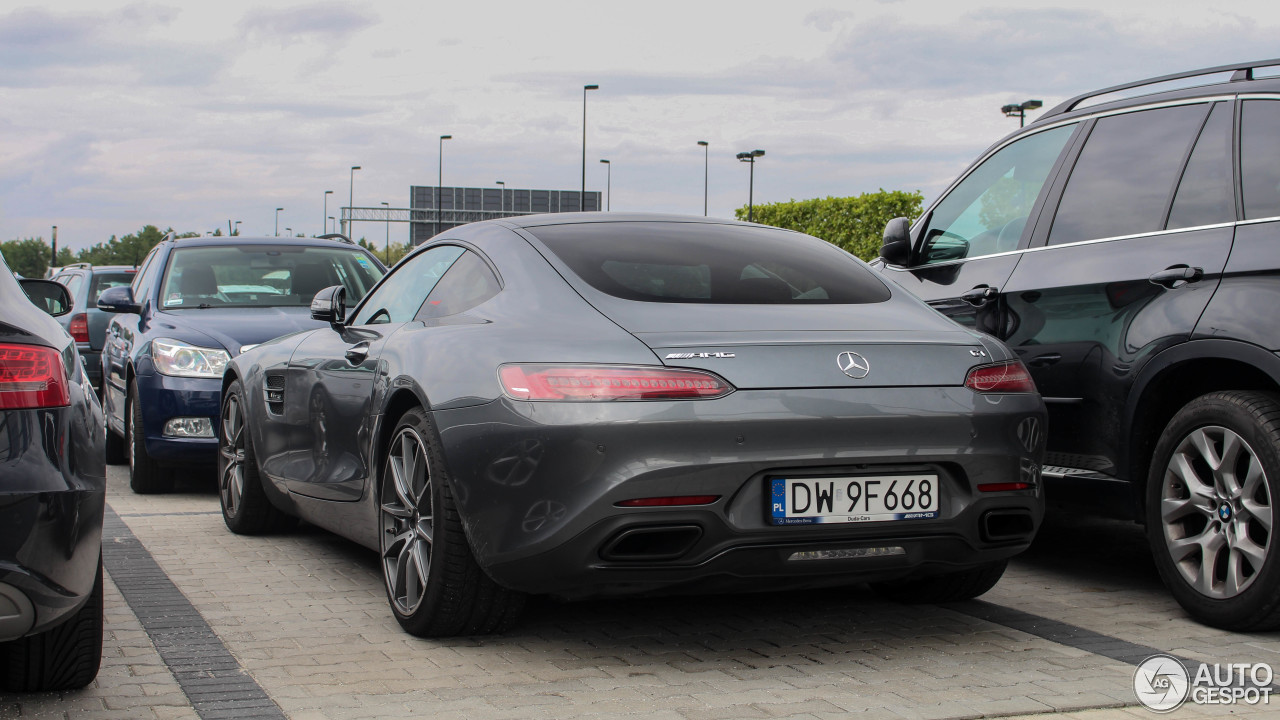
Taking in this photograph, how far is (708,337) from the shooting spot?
4.12 meters

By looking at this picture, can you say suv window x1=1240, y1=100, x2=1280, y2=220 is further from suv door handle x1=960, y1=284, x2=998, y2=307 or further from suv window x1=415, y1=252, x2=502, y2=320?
suv window x1=415, y1=252, x2=502, y2=320

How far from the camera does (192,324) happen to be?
29.2 ft

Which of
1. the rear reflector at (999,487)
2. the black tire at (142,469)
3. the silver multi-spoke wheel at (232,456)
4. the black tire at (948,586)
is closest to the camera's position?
the rear reflector at (999,487)

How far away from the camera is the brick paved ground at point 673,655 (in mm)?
3852

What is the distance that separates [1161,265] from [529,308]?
2299 mm

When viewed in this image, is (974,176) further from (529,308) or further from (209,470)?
(209,470)

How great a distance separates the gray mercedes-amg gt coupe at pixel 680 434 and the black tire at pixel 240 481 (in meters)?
2.07

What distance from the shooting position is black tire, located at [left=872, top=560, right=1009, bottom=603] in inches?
198

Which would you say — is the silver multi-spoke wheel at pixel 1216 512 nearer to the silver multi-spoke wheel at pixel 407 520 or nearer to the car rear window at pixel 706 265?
the car rear window at pixel 706 265

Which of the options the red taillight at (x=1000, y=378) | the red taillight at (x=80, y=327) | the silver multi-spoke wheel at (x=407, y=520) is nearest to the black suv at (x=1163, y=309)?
the red taillight at (x=1000, y=378)

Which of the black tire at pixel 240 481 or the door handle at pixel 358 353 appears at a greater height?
the door handle at pixel 358 353

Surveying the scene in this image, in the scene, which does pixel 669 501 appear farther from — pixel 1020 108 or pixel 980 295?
pixel 1020 108

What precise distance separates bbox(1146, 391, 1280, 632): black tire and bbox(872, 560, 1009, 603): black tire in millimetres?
605

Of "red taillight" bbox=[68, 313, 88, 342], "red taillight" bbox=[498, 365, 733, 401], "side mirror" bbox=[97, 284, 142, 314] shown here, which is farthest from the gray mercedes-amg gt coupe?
"red taillight" bbox=[68, 313, 88, 342]
